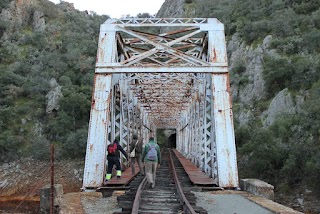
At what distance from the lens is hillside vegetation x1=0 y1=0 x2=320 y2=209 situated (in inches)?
746

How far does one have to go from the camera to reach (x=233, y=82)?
37406 millimetres

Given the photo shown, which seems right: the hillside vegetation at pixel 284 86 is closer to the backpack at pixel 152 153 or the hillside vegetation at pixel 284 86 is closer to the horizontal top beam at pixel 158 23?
the horizontal top beam at pixel 158 23

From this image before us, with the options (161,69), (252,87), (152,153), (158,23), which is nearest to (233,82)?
(252,87)

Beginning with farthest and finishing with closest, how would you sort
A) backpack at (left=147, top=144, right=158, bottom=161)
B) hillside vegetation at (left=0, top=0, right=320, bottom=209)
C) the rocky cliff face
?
the rocky cliff face, hillside vegetation at (left=0, top=0, right=320, bottom=209), backpack at (left=147, top=144, right=158, bottom=161)

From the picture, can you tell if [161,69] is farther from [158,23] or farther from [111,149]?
[111,149]

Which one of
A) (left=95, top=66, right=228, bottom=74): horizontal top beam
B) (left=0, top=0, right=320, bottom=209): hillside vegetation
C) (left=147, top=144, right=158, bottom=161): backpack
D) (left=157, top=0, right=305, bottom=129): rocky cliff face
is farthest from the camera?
(left=157, top=0, right=305, bottom=129): rocky cliff face

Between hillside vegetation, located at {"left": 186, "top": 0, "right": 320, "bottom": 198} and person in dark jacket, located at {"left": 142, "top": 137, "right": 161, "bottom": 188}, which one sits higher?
hillside vegetation, located at {"left": 186, "top": 0, "right": 320, "bottom": 198}

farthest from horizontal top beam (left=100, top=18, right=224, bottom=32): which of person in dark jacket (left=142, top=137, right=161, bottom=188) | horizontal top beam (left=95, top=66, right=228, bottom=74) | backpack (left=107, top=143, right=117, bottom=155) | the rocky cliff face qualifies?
the rocky cliff face

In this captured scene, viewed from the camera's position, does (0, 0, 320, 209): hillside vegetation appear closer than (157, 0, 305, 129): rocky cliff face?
Yes

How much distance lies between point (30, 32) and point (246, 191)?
5331 cm

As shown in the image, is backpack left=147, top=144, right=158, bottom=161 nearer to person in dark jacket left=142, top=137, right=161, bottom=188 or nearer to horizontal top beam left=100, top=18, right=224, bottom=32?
person in dark jacket left=142, top=137, right=161, bottom=188

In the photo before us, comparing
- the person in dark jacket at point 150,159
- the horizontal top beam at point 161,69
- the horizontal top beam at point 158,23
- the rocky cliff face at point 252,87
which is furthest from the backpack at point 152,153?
the rocky cliff face at point 252,87

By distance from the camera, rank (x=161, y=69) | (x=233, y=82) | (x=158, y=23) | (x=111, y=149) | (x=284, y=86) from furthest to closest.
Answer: (x=233, y=82)
(x=284, y=86)
(x=158, y=23)
(x=161, y=69)
(x=111, y=149)

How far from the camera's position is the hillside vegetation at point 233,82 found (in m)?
19.0
